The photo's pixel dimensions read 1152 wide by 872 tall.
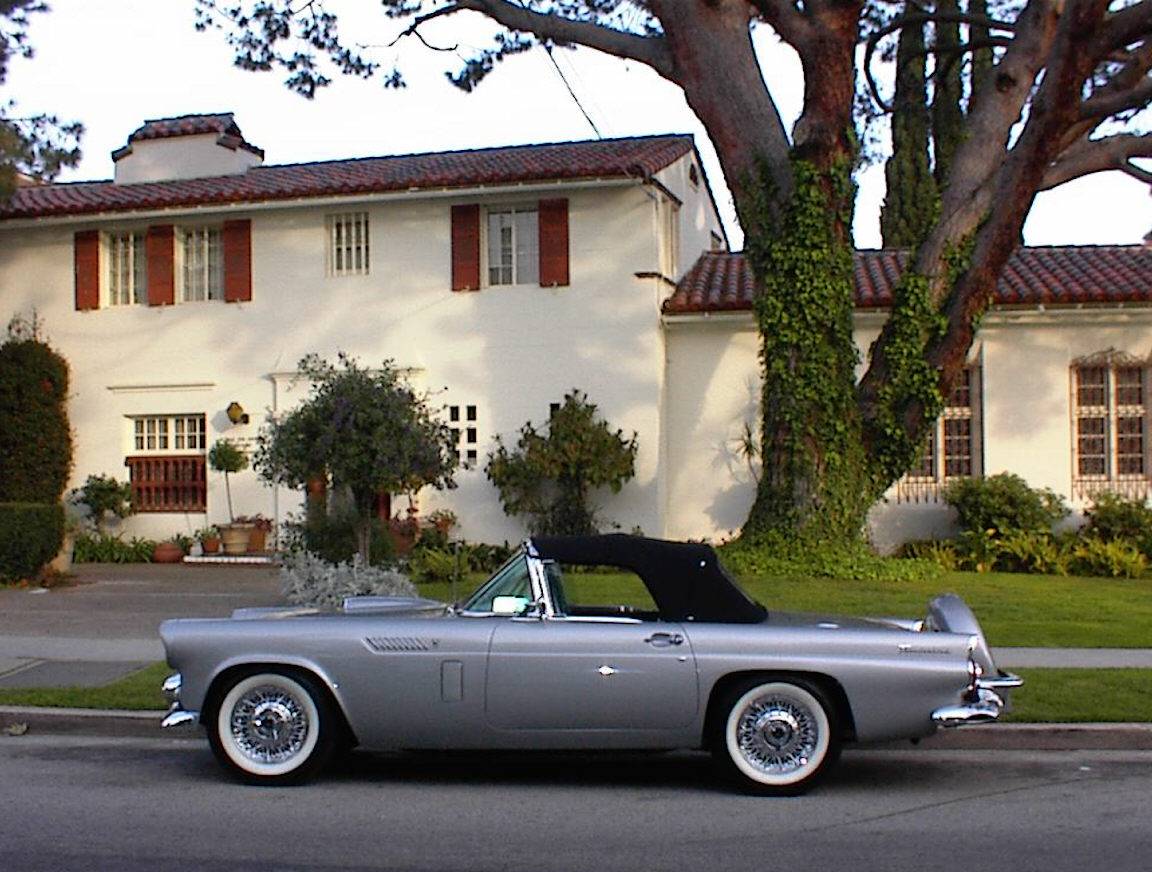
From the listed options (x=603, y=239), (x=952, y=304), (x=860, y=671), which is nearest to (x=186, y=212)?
(x=603, y=239)

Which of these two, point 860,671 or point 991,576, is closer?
point 860,671

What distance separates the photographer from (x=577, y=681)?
740cm

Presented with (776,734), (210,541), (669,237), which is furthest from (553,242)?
(776,734)

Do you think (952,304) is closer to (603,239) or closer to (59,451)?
(603,239)

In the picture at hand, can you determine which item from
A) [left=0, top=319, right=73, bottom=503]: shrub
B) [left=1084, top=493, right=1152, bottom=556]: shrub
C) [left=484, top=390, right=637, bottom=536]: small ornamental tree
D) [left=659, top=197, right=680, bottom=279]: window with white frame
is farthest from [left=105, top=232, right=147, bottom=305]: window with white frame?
[left=1084, top=493, right=1152, bottom=556]: shrub

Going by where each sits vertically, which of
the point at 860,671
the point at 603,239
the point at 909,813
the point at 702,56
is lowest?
the point at 909,813

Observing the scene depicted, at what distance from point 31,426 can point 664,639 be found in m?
17.3

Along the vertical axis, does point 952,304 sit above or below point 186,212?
below

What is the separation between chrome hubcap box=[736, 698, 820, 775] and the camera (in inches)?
292

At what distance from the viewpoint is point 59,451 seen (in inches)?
886

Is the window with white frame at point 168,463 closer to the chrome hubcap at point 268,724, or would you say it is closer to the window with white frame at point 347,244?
the window with white frame at point 347,244

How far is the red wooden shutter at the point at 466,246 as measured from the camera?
21.4m

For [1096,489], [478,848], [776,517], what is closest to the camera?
[478,848]

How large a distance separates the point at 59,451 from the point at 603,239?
370 inches
